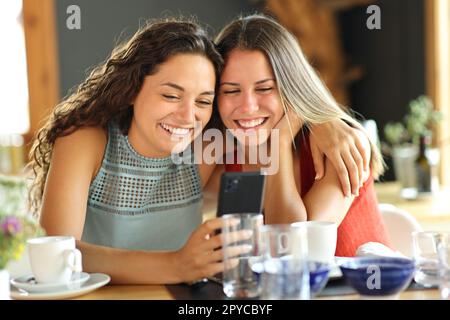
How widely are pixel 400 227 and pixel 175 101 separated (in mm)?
689

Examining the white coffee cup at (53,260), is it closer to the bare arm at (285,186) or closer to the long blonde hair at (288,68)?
the bare arm at (285,186)

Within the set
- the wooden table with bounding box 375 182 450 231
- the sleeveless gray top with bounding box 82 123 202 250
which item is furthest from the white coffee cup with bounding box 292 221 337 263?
the wooden table with bounding box 375 182 450 231

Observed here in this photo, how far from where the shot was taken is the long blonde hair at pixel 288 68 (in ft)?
5.22

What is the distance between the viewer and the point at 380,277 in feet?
3.42

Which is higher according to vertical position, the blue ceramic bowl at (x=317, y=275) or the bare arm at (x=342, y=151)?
the bare arm at (x=342, y=151)

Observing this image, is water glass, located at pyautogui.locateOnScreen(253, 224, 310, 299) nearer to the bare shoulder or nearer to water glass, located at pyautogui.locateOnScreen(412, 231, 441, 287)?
water glass, located at pyautogui.locateOnScreen(412, 231, 441, 287)

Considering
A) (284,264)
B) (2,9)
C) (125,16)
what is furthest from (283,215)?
(2,9)

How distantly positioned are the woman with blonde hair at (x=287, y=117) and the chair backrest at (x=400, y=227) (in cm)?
12

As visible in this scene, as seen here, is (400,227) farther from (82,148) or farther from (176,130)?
(82,148)

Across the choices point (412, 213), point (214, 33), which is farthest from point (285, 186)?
point (214, 33)

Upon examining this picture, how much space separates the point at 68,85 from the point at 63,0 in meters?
0.58

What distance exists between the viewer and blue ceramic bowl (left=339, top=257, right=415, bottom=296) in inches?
41.1

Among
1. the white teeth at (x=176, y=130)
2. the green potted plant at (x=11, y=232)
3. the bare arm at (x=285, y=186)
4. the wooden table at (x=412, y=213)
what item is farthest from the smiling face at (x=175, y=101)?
the green potted plant at (x=11, y=232)

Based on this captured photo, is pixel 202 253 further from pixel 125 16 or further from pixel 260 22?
pixel 125 16
